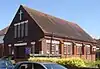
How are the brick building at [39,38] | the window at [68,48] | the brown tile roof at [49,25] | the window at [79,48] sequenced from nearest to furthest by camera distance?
the brick building at [39,38] → the brown tile roof at [49,25] → the window at [68,48] → the window at [79,48]

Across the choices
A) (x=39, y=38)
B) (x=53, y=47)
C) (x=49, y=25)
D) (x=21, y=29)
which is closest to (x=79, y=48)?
(x=53, y=47)

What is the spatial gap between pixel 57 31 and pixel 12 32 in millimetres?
9500

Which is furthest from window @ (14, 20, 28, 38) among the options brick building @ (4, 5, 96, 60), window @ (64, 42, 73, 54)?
window @ (64, 42, 73, 54)

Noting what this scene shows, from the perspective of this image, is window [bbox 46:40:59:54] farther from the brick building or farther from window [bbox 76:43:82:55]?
window [bbox 76:43:82:55]

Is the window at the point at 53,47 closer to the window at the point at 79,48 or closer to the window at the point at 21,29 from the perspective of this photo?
the window at the point at 21,29

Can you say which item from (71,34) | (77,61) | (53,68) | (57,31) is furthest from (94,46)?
(53,68)

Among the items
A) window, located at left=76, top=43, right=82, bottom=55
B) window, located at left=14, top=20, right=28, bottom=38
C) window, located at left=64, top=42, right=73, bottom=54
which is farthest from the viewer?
window, located at left=76, top=43, right=82, bottom=55

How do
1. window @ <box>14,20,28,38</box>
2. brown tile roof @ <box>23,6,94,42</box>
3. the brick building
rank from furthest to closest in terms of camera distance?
window @ <box>14,20,28,38</box> < brown tile roof @ <box>23,6,94,42</box> < the brick building

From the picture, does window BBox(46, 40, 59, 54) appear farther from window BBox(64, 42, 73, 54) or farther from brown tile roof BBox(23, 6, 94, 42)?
window BBox(64, 42, 73, 54)

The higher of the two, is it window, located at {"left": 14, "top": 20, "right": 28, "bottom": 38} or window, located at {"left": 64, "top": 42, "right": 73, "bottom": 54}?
window, located at {"left": 14, "top": 20, "right": 28, "bottom": 38}

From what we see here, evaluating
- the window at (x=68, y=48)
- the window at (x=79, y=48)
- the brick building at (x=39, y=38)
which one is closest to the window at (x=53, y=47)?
the brick building at (x=39, y=38)

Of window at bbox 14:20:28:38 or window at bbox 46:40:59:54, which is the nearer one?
window at bbox 46:40:59:54

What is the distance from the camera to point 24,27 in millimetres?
47031

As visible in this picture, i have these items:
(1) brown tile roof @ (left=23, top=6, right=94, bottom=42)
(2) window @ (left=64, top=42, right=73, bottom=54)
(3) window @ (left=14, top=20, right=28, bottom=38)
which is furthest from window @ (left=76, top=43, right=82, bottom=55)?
(3) window @ (left=14, top=20, right=28, bottom=38)
